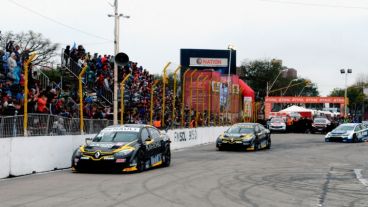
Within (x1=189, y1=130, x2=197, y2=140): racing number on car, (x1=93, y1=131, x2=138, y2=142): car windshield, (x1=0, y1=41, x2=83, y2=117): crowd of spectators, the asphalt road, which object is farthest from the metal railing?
(x1=189, y1=130, x2=197, y2=140): racing number on car

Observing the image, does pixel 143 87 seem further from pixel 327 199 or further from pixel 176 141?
pixel 327 199

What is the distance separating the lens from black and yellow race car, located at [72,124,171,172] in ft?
49.9

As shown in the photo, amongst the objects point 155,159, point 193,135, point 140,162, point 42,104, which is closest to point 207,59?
point 193,135

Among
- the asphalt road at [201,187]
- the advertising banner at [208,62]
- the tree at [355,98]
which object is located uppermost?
the advertising banner at [208,62]

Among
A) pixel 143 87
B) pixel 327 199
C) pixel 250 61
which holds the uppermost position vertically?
pixel 250 61

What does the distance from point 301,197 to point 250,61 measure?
378 feet

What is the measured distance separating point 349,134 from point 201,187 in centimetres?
2517

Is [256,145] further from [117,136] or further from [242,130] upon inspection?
[117,136]

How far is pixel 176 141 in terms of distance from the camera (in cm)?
2911

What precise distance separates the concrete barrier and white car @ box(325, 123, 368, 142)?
25.5 m

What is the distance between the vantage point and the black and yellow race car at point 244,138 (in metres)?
26.1

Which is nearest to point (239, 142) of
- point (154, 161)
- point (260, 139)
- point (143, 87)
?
point (260, 139)

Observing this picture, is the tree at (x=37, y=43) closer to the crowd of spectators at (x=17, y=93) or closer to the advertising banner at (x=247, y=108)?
the advertising banner at (x=247, y=108)

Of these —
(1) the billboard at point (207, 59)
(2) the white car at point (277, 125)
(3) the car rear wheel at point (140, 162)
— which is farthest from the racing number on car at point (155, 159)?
(1) the billboard at point (207, 59)
